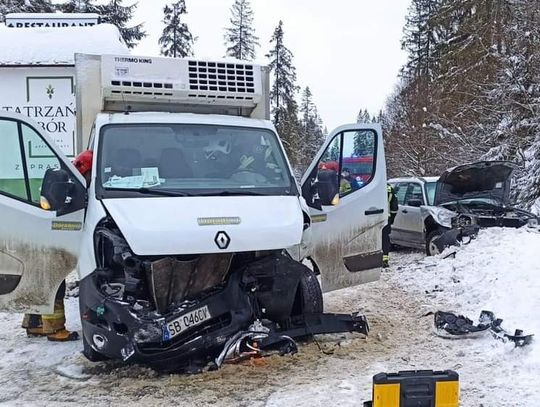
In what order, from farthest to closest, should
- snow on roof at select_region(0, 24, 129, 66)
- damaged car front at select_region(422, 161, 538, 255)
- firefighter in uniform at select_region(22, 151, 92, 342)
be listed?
1. damaged car front at select_region(422, 161, 538, 255)
2. snow on roof at select_region(0, 24, 129, 66)
3. firefighter in uniform at select_region(22, 151, 92, 342)

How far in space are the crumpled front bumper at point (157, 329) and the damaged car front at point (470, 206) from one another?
23.0ft

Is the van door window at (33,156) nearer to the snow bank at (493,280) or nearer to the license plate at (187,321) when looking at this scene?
the license plate at (187,321)

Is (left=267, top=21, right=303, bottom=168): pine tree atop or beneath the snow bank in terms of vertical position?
atop

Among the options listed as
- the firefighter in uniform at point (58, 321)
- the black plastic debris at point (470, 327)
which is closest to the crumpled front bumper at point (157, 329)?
the firefighter in uniform at point (58, 321)

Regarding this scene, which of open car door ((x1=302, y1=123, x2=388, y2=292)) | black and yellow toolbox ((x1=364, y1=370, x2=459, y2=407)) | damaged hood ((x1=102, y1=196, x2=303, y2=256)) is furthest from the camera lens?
open car door ((x1=302, y1=123, x2=388, y2=292))

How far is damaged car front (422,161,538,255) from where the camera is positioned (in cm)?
1184

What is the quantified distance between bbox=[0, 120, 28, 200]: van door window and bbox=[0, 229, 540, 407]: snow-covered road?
64.8 inches

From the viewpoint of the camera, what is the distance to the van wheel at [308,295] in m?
6.09

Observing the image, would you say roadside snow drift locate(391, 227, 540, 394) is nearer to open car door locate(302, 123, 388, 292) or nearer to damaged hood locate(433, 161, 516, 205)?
damaged hood locate(433, 161, 516, 205)

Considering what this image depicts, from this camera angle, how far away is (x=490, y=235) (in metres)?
11.2

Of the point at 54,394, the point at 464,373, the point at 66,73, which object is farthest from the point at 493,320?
the point at 66,73

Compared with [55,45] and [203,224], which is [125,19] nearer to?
[55,45]

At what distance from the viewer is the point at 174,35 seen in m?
45.9

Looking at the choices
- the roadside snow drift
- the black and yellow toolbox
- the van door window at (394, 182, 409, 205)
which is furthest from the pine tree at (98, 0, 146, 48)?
the black and yellow toolbox
